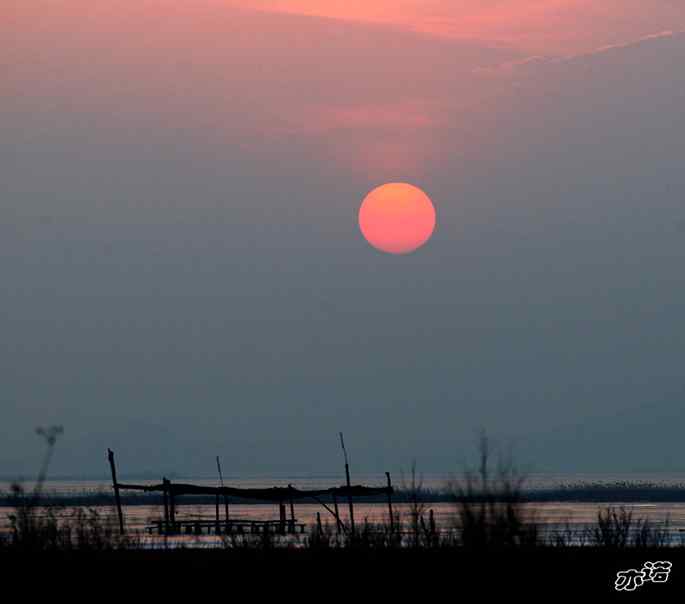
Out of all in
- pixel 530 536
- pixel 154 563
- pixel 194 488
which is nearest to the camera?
pixel 530 536

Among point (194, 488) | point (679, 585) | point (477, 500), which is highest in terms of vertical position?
point (194, 488)

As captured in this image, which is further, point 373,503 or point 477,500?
point 373,503

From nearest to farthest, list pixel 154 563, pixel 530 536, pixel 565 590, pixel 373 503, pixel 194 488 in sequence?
pixel 565 590 → pixel 530 536 → pixel 154 563 → pixel 194 488 → pixel 373 503

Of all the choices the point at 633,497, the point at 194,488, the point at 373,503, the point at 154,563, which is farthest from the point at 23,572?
the point at 633,497

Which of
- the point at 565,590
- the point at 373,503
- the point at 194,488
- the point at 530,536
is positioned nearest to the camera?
the point at 565,590

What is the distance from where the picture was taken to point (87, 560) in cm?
2702

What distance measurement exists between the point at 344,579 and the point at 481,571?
2.71 m

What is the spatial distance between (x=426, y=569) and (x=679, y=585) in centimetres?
475

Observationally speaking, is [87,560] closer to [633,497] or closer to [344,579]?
[344,579]

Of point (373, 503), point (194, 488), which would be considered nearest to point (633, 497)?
point (373, 503)

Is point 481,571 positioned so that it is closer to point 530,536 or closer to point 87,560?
point 530,536

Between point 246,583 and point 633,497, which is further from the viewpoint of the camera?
point 633,497

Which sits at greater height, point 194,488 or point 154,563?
point 194,488

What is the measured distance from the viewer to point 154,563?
92.7 ft
